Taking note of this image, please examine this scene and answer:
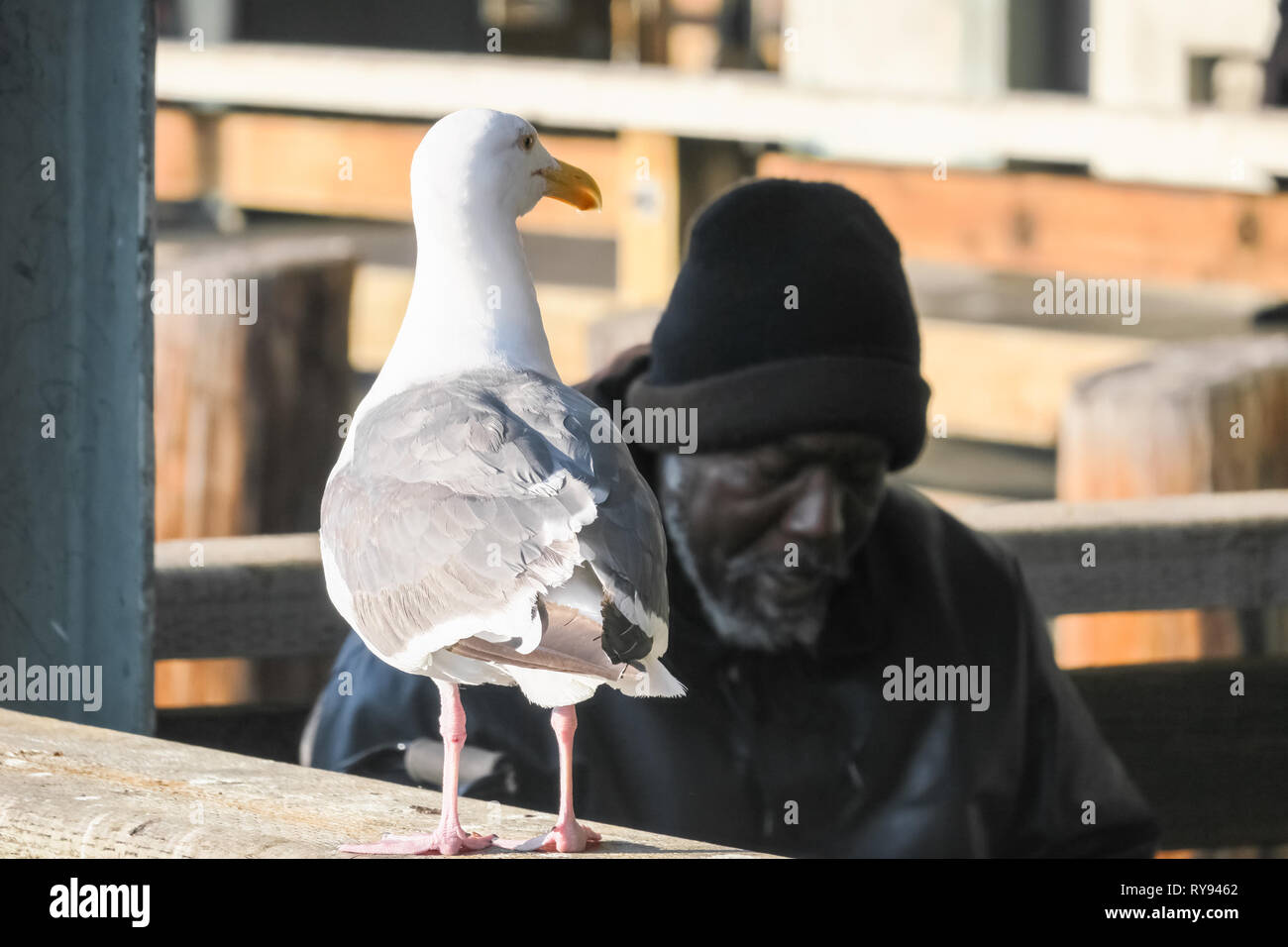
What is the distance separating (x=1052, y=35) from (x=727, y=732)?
7.10m

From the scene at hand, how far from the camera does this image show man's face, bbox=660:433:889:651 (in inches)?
81.0

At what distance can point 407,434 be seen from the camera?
3.78ft

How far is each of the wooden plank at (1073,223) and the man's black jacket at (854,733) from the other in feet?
4.79

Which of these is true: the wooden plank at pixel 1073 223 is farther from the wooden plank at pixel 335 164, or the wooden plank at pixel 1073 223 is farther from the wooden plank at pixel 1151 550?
the wooden plank at pixel 1151 550

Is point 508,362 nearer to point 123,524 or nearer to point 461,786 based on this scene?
point 123,524

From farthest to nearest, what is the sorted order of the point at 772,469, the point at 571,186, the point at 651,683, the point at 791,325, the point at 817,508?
the point at 772,469
the point at 817,508
the point at 791,325
the point at 571,186
the point at 651,683

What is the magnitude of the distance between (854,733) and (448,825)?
132 cm

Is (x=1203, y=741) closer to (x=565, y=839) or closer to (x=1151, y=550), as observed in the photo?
(x=1151, y=550)

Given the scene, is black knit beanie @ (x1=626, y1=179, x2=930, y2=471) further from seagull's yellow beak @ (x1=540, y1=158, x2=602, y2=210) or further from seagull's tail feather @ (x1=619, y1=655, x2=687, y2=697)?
seagull's tail feather @ (x1=619, y1=655, x2=687, y2=697)

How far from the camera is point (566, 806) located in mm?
1259

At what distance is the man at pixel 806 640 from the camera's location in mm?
1911

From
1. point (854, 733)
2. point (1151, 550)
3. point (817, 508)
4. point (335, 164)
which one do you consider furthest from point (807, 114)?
point (817, 508)

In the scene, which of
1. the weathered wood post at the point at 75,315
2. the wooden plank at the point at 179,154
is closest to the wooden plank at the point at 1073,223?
the wooden plank at the point at 179,154
